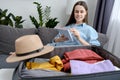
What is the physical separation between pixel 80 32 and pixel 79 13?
0.24 metres

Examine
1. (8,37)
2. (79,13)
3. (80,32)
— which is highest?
(79,13)

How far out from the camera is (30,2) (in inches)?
108

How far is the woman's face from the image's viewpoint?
76.2 inches

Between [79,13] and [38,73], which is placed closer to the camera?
[38,73]

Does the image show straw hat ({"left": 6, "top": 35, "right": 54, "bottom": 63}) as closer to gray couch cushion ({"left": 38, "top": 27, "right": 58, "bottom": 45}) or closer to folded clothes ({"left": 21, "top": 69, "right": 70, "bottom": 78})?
folded clothes ({"left": 21, "top": 69, "right": 70, "bottom": 78})

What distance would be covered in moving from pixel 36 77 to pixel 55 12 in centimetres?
209

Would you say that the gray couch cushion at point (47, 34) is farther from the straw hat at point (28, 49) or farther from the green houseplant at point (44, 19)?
the straw hat at point (28, 49)

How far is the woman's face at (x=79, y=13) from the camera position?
1.94 meters

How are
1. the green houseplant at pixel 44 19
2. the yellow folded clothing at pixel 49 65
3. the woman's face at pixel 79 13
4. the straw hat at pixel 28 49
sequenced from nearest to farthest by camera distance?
the yellow folded clothing at pixel 49 65
the straw hat at pixel 28 49
the woman's face at pixel 79 13
the green houseplant at pixel 44 19

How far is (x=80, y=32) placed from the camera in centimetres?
181

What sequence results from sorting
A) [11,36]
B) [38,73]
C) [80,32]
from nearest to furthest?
1. [38,73]
2. [80,32]
3. [11,36]

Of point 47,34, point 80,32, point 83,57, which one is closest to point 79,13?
point 80,32

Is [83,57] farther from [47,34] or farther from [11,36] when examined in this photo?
[11,36]

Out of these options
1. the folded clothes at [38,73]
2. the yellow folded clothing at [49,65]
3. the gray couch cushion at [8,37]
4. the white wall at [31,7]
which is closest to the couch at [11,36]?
the gray couch cushion at [8,37]
